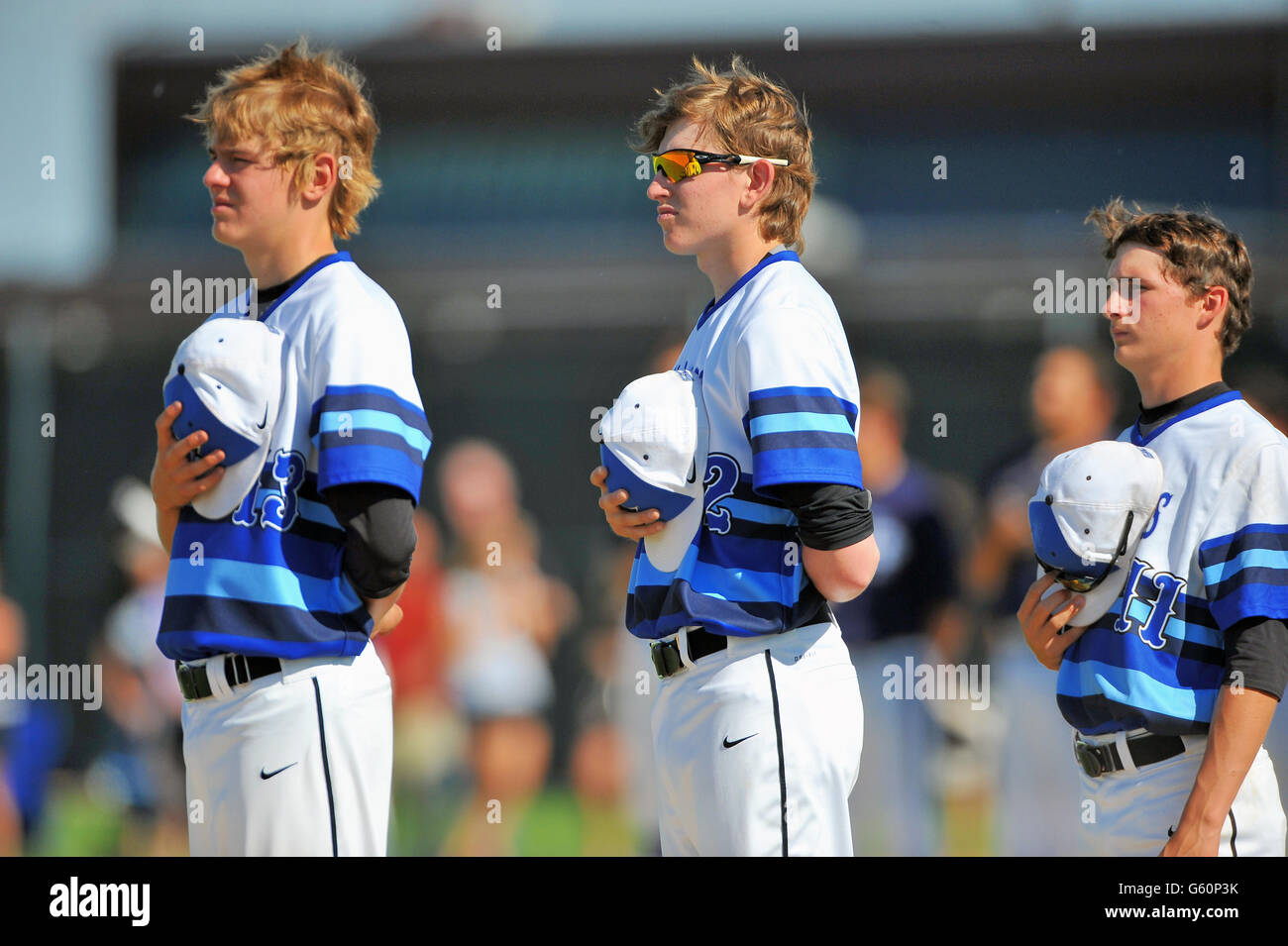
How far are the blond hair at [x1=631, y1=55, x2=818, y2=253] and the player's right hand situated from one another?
3.85ft

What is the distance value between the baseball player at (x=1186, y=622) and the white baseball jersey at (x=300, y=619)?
1.38m

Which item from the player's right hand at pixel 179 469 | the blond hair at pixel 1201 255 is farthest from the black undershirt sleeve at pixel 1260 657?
the player's right hand at pixel 179 469

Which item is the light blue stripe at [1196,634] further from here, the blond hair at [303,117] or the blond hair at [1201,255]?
the blond hair at [303,117]

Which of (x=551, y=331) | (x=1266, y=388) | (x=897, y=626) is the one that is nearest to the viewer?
(x=897, y=626)

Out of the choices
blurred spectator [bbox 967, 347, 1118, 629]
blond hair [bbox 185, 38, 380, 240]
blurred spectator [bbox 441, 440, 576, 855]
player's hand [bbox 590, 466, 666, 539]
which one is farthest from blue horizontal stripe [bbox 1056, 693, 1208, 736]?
blurred spectator [bbox 441, 440, 576, 855]

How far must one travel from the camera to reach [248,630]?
2.75 meters

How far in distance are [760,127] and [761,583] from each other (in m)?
1.01

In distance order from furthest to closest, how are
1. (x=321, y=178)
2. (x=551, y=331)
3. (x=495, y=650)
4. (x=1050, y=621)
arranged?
1. (x=551, y=331)
2. (x=495, y=650)
3. (x=321, y=178)
4. (x=1050, y=621)

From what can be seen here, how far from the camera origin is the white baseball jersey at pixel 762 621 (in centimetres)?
276


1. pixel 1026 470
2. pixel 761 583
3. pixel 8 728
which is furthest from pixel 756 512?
pixel 8 728

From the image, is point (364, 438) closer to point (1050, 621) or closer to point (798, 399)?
point (798, 399)

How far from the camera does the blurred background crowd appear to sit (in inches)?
289

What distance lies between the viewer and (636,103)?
9734 mm

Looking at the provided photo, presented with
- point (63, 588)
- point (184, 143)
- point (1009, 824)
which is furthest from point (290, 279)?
point (184, 143)
